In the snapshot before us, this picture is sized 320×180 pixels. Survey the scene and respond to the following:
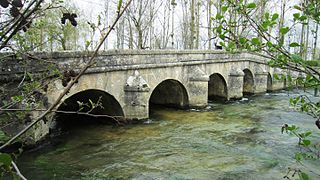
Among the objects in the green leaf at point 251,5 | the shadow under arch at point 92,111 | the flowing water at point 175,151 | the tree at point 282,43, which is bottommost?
the flowing water at point 175,151

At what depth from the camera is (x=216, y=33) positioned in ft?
8.11

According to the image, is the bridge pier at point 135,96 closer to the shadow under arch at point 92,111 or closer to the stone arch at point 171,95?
the shadow under arch at point 92,111

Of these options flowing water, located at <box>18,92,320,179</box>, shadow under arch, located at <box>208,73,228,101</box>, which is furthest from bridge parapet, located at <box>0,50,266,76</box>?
flowing water, located at <box>18,92,320,179</box>

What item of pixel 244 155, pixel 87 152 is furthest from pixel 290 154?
pixel 87 152

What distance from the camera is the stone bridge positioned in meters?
9.70

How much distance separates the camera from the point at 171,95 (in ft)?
50.3

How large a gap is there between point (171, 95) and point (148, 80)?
346cm

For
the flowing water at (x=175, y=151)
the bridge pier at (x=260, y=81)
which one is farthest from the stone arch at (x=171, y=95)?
the bridge pier at (x=260, y=81)

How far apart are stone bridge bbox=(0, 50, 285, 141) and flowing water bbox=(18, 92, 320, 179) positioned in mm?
975

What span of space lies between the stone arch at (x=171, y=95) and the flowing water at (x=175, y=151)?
172 cm

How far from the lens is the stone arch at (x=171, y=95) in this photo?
14.8 m

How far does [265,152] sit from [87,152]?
16.2 ft

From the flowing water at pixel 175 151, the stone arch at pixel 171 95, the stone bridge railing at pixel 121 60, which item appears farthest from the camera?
the stone arch at pixel 171 95

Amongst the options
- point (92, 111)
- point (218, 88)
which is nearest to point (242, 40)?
point (92, 111)
